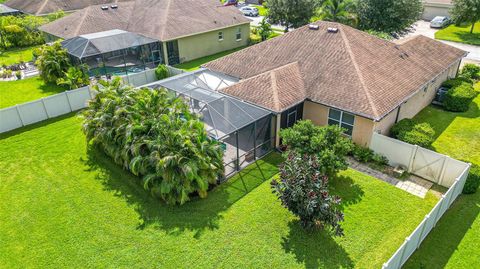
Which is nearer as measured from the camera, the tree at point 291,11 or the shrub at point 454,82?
the shrub at point 454,82

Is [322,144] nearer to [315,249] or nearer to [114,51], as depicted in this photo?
[315,249]

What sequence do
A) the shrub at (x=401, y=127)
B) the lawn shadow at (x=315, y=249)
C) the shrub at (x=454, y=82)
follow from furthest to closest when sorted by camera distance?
the shrub at (x=454, y=82), the shrub at (x=401, y=127), the lawn shadow at (x=315, y=249)

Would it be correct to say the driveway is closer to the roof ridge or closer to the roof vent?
the roof vent

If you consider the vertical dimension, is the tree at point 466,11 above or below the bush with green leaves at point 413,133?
above

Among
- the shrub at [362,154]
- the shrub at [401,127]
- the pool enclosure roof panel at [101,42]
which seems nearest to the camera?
the shrub at [362,154]

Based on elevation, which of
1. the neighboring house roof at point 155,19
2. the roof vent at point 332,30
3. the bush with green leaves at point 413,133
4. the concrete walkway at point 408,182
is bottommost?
the concrete walkway at point 408,182

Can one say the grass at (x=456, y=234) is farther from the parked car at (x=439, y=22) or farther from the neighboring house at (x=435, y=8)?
the neighboring house at (x=435, y=8)

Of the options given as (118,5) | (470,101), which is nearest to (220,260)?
(470,101)

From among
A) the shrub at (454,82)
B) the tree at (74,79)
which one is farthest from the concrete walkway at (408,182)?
the tree at (74,79)
